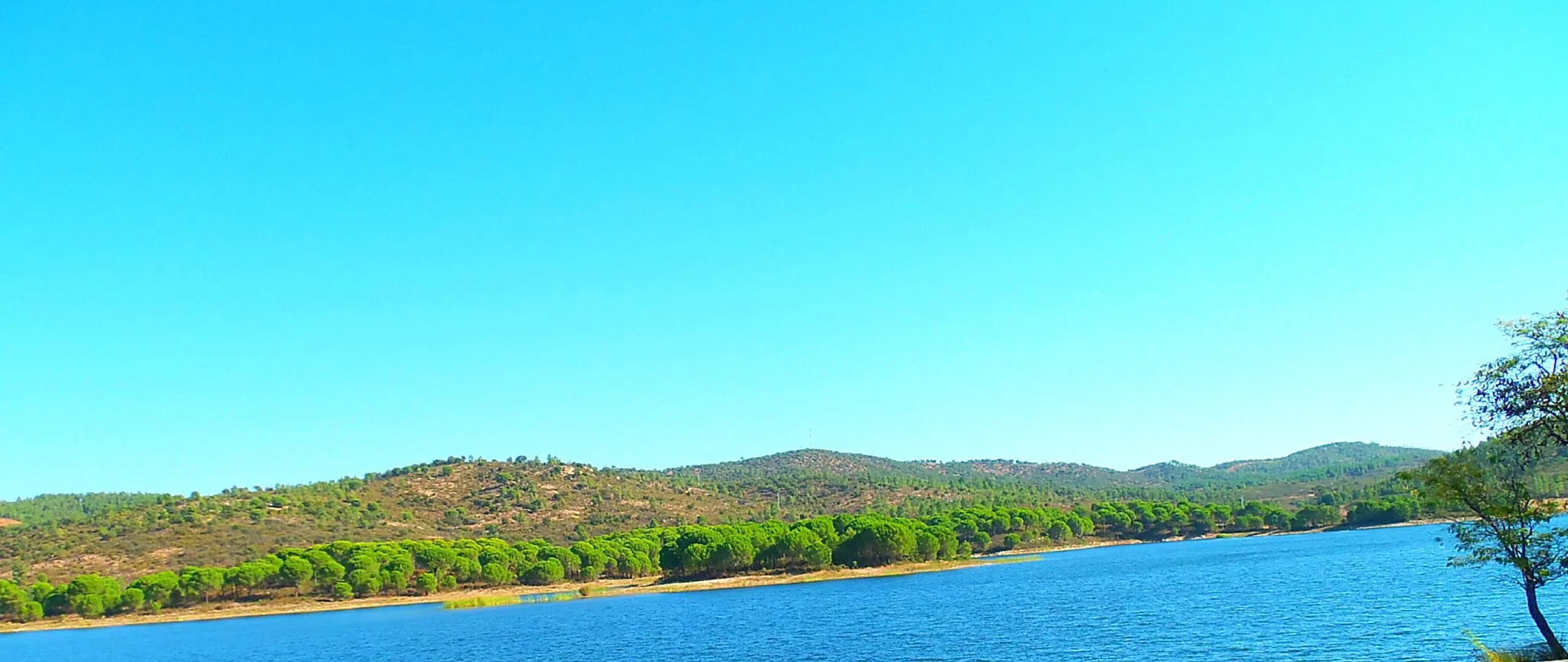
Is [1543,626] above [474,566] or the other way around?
the other way around

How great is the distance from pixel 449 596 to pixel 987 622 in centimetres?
10173

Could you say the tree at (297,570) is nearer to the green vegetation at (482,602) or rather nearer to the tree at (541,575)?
the green vegetation at (482,602)

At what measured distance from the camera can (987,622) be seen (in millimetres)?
75125

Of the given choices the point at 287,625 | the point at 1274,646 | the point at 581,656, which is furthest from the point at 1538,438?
the point at 287,625

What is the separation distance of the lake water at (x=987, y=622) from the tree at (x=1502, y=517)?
1223 centimetres

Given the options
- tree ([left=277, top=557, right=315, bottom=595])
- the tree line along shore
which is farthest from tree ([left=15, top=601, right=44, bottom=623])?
tree ([left=277, top=557, right=315, bottom=595])

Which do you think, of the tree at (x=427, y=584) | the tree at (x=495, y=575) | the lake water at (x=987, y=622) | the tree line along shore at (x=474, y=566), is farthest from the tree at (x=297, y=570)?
the tree at (x=495, y=575)

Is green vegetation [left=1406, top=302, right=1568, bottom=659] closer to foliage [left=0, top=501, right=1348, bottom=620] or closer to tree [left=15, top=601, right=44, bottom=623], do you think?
foliage [left=0, top=501, right=1348, bottom=620]

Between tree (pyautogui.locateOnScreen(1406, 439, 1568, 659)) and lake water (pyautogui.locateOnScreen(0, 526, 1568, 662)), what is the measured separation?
40.1ft

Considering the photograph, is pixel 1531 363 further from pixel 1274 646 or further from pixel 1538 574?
pixel 1274 646

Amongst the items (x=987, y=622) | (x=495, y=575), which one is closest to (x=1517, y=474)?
(x=987, y=622)

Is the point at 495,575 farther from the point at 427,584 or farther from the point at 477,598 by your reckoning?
the point at 477,598

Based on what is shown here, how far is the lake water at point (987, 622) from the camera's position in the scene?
56.1 metres

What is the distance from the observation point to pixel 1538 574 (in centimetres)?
3231
